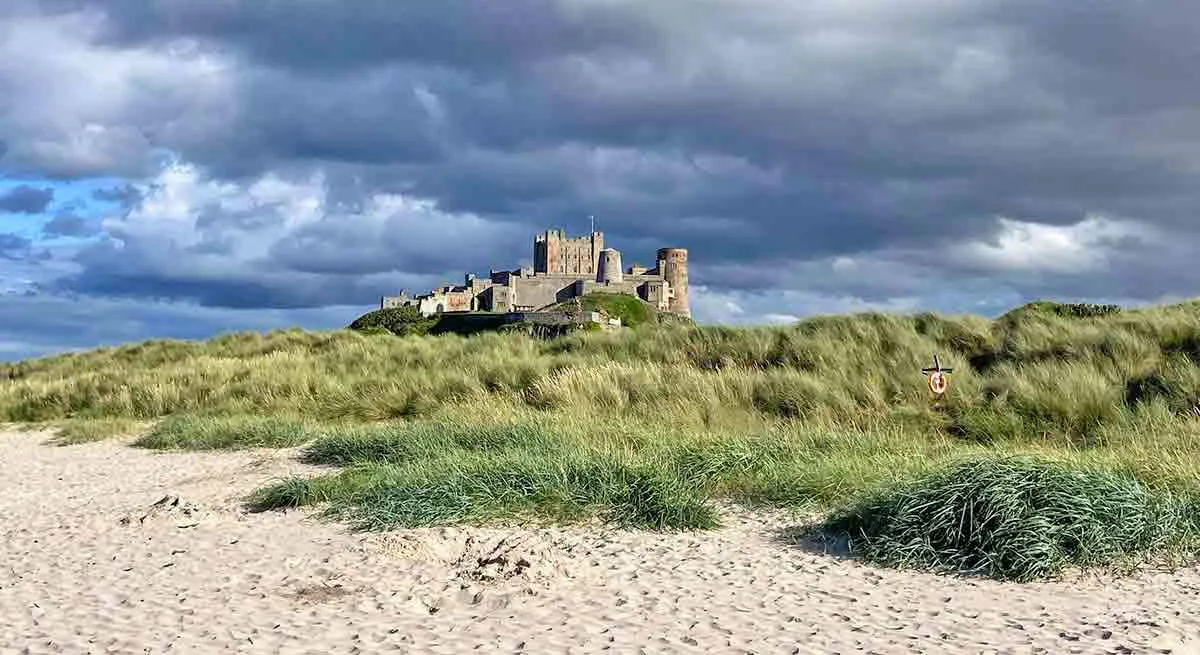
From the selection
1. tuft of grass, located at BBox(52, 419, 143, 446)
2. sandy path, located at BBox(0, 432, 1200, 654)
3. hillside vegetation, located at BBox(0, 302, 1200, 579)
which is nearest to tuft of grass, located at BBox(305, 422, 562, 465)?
hillside vegetation, located at BBox(0, 302, 1200, 579)

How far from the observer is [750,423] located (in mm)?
12438

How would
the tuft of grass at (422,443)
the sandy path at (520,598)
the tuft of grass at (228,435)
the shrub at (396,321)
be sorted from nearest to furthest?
the sandy path at (520,598), the tuft of grass at (422,443), the tuft of grass at (228,435), the shrub at (396,321)

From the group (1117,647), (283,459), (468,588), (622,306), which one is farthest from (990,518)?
(622,306)

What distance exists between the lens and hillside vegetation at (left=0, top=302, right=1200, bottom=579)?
6746 millimetres

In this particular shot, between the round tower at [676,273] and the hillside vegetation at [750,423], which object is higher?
the round tower at [676,273]

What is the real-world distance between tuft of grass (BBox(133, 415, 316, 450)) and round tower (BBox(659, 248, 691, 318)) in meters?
83.1

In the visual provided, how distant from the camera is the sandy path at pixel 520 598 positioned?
5047 millimetres

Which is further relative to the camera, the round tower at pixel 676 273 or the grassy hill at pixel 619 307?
the round tower at pixel 676 273

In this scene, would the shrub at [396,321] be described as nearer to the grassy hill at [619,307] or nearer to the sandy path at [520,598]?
the grassy hill at [619,307]

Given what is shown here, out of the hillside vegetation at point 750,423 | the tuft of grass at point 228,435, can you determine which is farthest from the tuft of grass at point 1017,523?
the tuft of grass at point 228,435

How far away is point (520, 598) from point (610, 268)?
9203 centimetres

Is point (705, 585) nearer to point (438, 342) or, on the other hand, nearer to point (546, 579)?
point (546, 579)

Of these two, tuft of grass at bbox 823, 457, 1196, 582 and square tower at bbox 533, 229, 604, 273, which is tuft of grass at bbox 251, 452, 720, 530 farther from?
square tower at bbox 533, 229, 604, 273

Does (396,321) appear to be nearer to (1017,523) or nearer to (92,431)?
(92,431)
